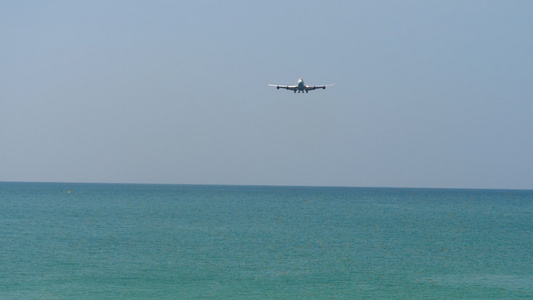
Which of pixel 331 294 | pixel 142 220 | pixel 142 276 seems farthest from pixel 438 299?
pixel 142 220

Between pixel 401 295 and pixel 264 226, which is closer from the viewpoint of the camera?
pixel 401 295

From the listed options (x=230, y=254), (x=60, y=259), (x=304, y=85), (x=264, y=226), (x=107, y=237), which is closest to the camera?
(x=60, y=259)

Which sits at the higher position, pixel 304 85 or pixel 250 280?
pixel 304 85

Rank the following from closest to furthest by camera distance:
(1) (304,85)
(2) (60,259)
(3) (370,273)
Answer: (3) (370,273) < (2) (60,259) < (1) (304,85)

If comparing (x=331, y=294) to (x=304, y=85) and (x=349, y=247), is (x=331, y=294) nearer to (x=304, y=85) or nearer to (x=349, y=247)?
(x=349, y=247)

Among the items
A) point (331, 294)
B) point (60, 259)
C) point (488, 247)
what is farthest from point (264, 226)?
point (331, 294)

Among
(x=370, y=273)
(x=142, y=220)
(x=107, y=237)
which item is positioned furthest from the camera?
(x=142, y=220)

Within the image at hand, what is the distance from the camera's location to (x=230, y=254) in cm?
7469

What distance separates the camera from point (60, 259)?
69312 millimetres

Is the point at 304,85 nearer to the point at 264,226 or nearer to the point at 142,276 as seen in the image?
the point at 264,226

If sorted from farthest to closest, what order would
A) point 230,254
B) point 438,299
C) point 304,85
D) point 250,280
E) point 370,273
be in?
point 304,85 → point 230,254 → point 370,273 → point 250,280 → point 438,299

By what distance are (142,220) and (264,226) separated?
26.4 metres

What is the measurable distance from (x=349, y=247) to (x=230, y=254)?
17.4 metres

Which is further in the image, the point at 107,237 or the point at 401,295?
the point at 107,237
